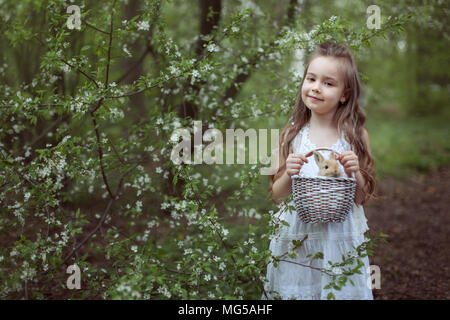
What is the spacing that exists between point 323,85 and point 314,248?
3.08ft

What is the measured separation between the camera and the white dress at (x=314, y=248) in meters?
2.16

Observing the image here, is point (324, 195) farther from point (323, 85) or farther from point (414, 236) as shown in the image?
point (414, 236)

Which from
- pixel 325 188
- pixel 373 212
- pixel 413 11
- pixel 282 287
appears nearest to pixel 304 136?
Result: pixel 325 188

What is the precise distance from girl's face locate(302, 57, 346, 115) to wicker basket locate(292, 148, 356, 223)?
18.8 inches

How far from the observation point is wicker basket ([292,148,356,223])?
1812mm

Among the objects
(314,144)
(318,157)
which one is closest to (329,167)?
(318,157)

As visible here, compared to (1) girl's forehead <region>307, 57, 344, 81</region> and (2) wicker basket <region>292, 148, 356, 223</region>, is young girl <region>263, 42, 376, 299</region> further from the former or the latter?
(2) wicker basket <region>292, 148, 356, 223</region>

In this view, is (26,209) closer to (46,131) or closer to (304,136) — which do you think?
(46,131)

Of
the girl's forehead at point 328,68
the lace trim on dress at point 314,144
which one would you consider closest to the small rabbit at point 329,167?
the lace trim on dress at point 314,144

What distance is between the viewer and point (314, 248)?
2219 millimetres

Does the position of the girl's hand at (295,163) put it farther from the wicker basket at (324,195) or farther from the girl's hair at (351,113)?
the girl's hair at (351,113)

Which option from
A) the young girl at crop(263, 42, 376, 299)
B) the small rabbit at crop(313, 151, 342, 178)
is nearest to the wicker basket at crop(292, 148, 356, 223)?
the small rabbit at crop(313, 151, 342, 178)

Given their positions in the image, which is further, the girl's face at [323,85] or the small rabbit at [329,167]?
the girl's face at [323,85]

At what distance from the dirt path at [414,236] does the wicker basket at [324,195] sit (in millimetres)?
681
